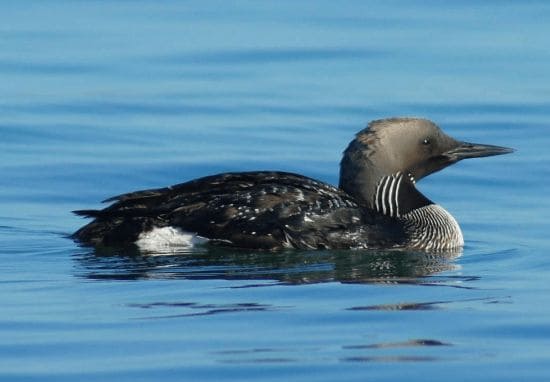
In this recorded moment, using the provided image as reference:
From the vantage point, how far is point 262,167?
13.7m

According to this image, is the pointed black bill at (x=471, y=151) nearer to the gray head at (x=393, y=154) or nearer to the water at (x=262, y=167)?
the gray head at (x=393, y=154)

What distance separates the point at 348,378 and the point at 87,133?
7.61 meters

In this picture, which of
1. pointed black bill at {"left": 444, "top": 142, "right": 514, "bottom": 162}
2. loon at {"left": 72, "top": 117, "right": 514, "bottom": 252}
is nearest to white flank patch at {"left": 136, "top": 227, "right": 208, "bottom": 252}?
loon at {"left": 72, "top": 117, "right": 514, "bottom": 252}

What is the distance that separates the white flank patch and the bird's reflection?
0.23ft

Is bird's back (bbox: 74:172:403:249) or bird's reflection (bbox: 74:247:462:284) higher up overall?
bird's back (bbox: 74:172:403:249)

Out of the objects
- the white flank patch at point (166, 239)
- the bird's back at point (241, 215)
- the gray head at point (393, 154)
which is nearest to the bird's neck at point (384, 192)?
the gray head at point (393, 154)

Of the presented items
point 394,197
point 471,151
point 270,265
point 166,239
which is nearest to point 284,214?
point 270,265

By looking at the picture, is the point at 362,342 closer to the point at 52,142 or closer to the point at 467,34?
the point at 52,142

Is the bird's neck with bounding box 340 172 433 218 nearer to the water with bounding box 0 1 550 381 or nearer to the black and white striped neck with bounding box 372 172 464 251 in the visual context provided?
the black and white striped neck with bounding box 372 172 464 251

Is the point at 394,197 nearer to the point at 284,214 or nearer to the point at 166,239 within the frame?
the point at 284,214

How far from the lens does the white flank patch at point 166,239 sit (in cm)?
1083

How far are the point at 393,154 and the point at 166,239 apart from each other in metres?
1.62

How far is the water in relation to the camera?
801cm

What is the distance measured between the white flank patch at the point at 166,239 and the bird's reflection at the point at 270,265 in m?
0.07
